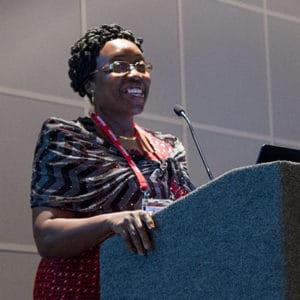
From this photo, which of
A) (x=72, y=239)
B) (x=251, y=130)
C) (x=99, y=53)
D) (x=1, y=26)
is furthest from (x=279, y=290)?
(x=251, y=130)

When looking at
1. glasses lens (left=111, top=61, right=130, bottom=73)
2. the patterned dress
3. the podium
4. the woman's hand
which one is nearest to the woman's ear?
glasses lens (left=111, top=61, right=130, bottom=73)

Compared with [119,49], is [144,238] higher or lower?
lower

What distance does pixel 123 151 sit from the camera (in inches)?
88.7

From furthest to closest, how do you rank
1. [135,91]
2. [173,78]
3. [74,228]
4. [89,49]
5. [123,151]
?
[173,78], [89,49], [135,91], [123,151], [74,228]

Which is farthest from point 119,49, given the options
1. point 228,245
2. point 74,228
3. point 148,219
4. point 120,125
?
point 228,245

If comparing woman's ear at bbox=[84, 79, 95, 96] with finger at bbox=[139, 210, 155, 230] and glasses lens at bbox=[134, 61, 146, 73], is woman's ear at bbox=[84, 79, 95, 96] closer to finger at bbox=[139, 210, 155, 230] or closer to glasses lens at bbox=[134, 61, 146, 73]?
glasses lens at bbox=[134, 61, 146, 73]

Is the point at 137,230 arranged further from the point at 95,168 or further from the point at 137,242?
the point at 95,168

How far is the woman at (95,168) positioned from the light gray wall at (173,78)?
1.18m

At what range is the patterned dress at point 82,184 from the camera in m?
2.04

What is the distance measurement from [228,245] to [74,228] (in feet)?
2.18

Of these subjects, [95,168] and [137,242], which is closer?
[137,242]

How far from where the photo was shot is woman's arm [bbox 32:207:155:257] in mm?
1626

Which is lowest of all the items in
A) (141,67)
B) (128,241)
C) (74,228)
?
(74,228)

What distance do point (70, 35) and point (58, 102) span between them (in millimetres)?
323
